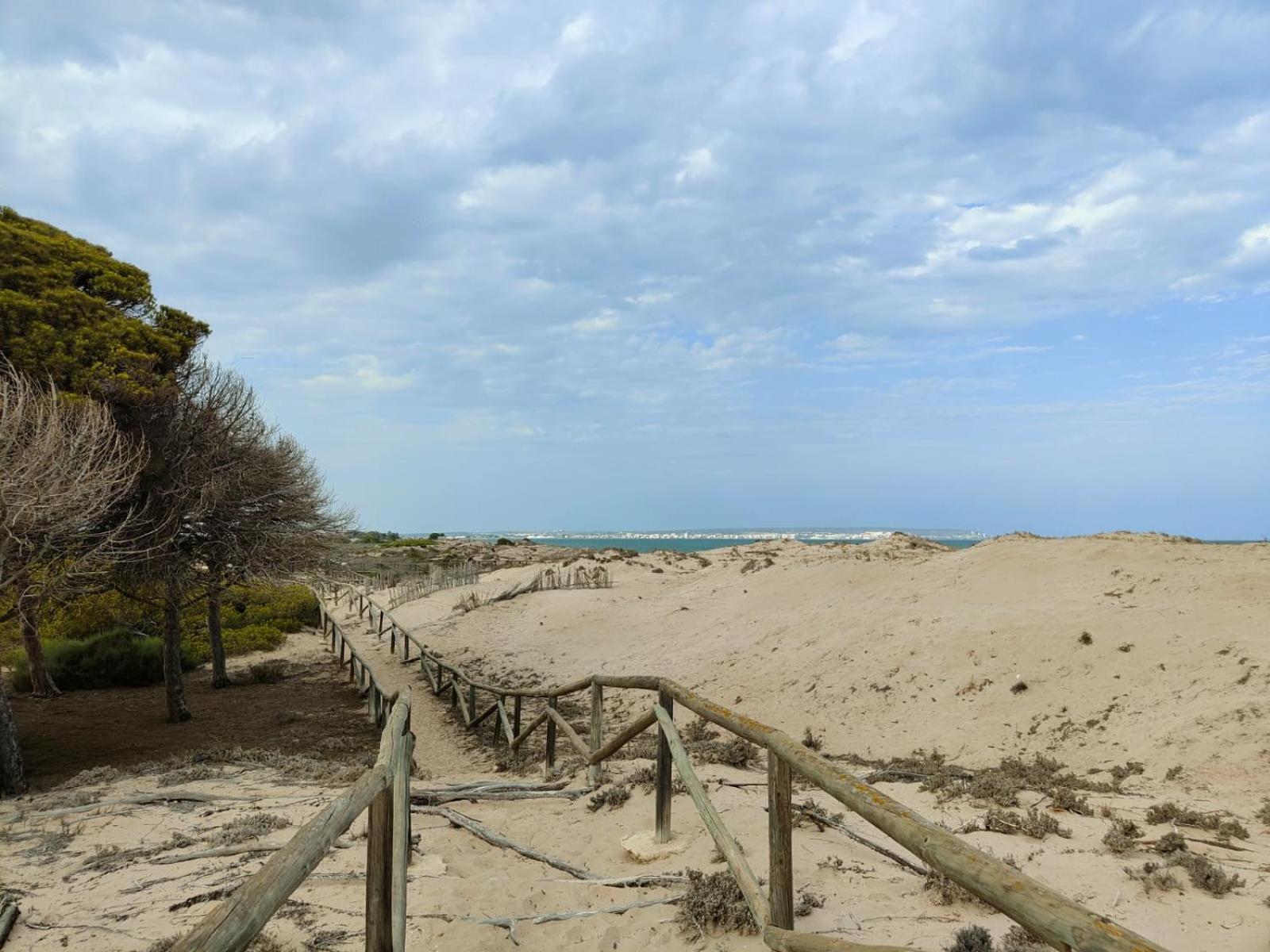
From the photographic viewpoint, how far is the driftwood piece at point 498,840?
4848 millimetres

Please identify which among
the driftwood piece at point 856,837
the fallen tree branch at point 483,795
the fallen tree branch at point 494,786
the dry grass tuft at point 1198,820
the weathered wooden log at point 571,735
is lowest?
the fallen tree branch at point 494,786

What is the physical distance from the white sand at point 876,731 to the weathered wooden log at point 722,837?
39 cm

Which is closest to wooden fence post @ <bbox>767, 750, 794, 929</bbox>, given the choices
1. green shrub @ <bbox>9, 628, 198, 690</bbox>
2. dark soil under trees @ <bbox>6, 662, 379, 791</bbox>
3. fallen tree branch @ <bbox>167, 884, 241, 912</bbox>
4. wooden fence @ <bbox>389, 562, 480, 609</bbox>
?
fallen tree branch @ <bbox>167, 884, 241, 912</bbox>

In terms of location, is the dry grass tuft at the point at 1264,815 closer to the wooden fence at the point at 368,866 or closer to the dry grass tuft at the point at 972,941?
the dry grass tuft at the point at 972,941

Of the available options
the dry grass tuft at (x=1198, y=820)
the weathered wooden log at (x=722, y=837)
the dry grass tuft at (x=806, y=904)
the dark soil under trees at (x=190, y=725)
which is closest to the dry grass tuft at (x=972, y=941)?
the dry grass tuft at (x=806, y=904)

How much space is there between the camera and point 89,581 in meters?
12.3

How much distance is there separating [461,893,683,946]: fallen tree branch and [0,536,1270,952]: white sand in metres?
0.06

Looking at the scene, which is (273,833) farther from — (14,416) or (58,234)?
(58,234)

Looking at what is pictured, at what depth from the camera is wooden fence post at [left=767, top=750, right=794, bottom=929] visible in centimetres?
296

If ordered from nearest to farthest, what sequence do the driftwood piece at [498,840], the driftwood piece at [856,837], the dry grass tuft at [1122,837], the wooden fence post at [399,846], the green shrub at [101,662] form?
1. the wooden fence post at [399,846]
2. the driftwood piece at [856,837]
3. the dry grass tuft at [1122,837]
4. the driftwood piece at [498,840]
5. the green shrub at [101,662]

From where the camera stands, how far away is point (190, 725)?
13.3 metres

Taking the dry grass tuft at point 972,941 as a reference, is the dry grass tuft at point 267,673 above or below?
below

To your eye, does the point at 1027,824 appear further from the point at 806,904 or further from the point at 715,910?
the point at 715,910

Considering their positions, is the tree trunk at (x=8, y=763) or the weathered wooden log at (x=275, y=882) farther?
the tree trunk at (x=8, y=763)
